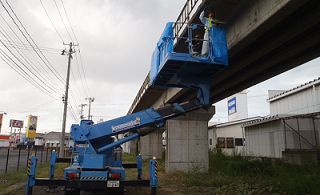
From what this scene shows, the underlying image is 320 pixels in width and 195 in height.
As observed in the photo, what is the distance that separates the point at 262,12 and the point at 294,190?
6252mm

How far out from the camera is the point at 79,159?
8195mm

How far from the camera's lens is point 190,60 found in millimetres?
7547

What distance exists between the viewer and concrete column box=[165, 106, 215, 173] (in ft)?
52.5

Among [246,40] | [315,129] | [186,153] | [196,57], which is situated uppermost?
[246,40]

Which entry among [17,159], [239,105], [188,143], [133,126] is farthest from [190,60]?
[239,105]

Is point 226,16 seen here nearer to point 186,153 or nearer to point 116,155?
point 116,155

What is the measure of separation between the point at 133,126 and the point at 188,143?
8555 mm

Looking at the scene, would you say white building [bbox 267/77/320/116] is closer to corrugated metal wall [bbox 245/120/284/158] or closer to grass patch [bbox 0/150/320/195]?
corrugated metal wall [bbox 245/120/284/158]

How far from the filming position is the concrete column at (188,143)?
16.0 metres

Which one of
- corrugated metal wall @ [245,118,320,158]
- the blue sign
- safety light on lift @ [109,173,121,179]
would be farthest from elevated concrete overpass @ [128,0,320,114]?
the blue sign

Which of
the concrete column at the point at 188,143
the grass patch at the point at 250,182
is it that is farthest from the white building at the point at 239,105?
the grass patch at the point at 250,182

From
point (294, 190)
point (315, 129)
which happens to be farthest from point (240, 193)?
point (315, 129)

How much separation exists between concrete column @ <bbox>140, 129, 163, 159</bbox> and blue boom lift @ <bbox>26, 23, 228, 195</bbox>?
2407cm

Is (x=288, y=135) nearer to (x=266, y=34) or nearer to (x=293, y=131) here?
(x=293, y=131)
